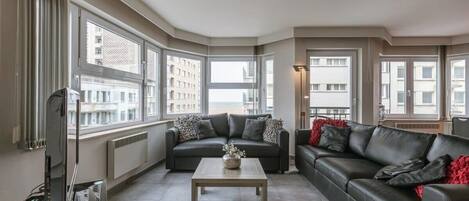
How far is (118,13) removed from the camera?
3.68 meters

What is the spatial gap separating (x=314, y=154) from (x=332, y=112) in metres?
2.14

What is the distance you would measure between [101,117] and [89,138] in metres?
0.57

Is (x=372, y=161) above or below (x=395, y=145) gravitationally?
below

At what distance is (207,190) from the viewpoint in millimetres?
3613

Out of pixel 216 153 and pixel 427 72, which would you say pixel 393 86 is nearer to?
pixel 427 72

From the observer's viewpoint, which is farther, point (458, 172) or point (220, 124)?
point (220, 124)

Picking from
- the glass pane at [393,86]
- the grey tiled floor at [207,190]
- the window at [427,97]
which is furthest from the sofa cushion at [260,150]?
the window at [427,97]

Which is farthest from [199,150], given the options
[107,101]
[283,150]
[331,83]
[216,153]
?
[331,83]

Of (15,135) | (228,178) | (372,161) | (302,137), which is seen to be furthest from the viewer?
(302,137)

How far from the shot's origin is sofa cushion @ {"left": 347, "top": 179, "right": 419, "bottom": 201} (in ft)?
6.89

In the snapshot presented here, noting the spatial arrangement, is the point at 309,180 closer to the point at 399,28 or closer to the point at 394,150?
the point at 394,150

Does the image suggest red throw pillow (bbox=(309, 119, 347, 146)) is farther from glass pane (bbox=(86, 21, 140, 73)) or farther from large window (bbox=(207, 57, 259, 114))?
glass pane (bbox=(86, 21, 140, 73))

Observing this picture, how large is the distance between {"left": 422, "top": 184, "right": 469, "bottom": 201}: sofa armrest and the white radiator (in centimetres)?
309

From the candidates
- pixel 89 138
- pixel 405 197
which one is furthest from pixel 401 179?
pixel 89 138
